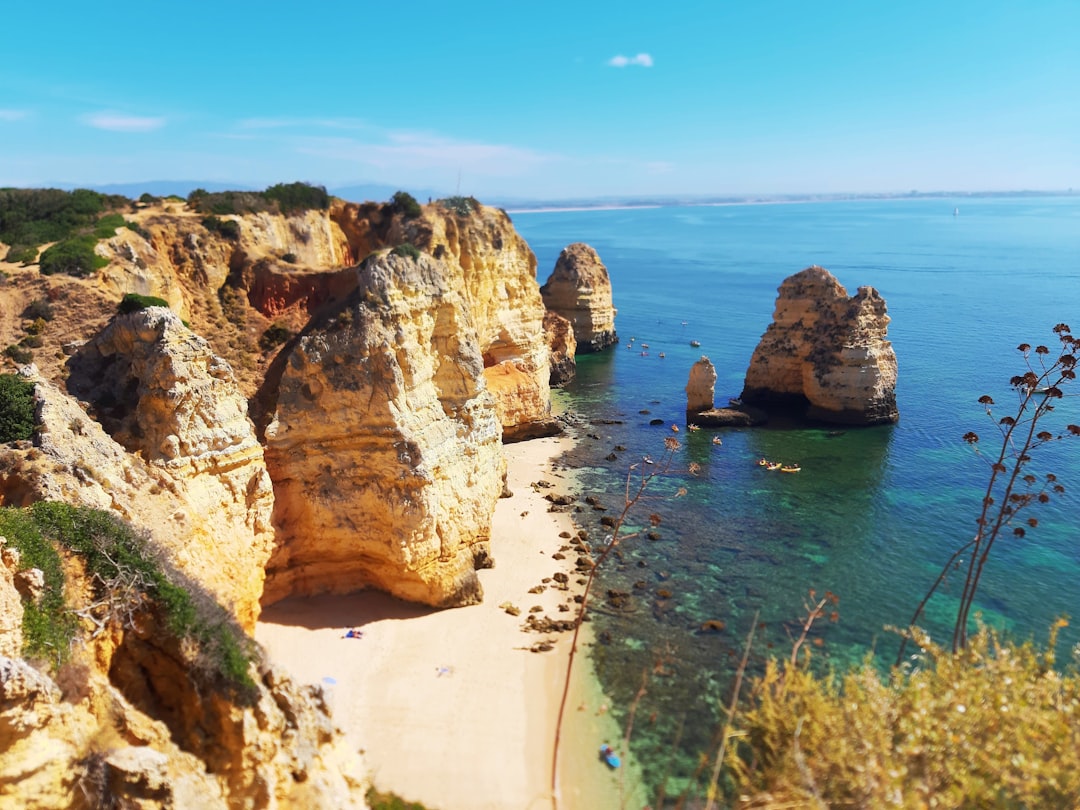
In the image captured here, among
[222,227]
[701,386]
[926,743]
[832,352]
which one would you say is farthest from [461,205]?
[926,743]

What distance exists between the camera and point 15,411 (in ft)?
47.4

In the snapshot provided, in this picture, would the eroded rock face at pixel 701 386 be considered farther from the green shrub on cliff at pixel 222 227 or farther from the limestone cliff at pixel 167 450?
the limestone cliff at pixel 167 450

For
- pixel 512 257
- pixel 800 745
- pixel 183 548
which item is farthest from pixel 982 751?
pixel 512 257

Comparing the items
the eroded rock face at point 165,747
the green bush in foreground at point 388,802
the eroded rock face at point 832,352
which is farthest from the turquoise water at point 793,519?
the eroded rock face at point 165,747

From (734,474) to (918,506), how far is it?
897 cm

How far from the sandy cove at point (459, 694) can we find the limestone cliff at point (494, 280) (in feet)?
57.5

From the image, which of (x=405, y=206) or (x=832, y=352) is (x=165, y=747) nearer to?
(x=405, y=206)

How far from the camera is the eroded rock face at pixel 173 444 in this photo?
15.1 metres

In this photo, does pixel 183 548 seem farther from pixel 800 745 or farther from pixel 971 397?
pixel 971 397

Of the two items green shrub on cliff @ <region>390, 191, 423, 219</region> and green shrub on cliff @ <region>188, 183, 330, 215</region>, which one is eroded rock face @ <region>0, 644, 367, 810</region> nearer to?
green shrub on cliff @ <region>188, 183, 330, 215</region>

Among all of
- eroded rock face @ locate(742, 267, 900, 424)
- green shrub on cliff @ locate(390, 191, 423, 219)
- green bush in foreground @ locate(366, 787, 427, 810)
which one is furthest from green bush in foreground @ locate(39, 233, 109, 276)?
eroded rock face @ locate(742, 267, 900, 424)

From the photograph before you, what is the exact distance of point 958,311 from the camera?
82125 mm

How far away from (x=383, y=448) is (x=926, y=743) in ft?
54.4

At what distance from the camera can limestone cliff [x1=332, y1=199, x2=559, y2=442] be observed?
3900 centimetres
